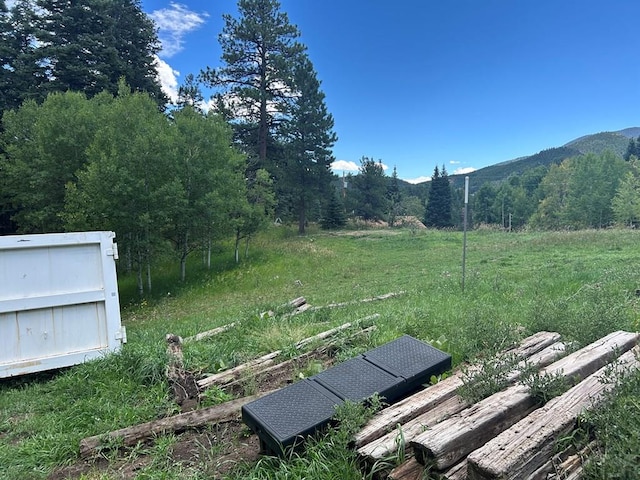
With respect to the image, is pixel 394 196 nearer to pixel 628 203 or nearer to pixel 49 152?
pixel 628 203

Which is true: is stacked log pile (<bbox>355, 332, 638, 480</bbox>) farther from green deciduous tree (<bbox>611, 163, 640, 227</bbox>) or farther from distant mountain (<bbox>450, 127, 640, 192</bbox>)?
distant mountain (<bbox>450, 127, 640, 192</bbox>)

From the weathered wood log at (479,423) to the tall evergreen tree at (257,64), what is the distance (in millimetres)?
21294

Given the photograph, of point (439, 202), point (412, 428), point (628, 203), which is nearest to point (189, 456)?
point (412, 428)

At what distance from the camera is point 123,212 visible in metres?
11.0

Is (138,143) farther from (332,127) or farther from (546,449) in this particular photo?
(332,127)

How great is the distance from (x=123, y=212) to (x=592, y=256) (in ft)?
44.2

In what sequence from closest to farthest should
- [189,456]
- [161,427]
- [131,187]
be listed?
[189,456]
[161,427]
[131,187]

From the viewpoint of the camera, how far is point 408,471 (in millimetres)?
1647

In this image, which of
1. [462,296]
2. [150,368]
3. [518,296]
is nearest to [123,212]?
[150,368]

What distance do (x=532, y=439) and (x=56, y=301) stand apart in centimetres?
436

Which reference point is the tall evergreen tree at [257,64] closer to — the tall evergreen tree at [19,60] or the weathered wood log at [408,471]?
the tall evergreen tree at [19,60]

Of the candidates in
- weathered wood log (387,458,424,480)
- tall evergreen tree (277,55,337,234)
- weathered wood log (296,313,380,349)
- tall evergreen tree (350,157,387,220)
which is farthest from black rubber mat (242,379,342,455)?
tall evergreen tree (350,157,387,220)

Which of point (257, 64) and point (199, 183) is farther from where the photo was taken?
point (257, 64)

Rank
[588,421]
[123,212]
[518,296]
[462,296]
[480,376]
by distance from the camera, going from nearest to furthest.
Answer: [588,421], [480,376], [518,296], [462,296], [123,212]
